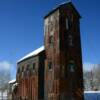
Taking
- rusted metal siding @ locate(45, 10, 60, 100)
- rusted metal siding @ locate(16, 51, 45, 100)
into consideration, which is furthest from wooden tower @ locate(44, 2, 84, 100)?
rusted metal siding @ locate(16, 51, 45, 100)

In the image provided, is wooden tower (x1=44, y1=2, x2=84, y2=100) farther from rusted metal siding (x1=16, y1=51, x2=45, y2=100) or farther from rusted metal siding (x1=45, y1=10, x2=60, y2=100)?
rusted metal siding (x1=16, y1=51, x2=45, y2=100)

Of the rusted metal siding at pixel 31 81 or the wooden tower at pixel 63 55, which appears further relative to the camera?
the rusted metal siding at pixel 31 81

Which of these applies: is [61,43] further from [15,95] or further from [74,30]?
[15,95]

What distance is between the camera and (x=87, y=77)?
5266 inches

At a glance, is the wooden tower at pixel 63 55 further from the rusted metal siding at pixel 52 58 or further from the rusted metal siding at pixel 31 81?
the rusted metal siding at pixel 31 81

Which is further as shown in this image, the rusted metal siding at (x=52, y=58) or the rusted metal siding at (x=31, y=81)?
the rusted metal siding at (x=31, y=81)

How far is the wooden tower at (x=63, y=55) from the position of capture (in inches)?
1375

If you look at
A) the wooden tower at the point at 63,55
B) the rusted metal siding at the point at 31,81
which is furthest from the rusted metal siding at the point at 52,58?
the rusted metal siding at the point at 31,81

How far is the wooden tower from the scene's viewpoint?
3494 cm

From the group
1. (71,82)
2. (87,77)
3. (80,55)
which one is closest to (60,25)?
(80,55)

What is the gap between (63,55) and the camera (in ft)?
118

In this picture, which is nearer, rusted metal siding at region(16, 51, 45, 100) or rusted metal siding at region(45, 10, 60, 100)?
rusted metal siding at region(45, 10, 60, 100)

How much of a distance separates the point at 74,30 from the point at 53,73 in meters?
7.69

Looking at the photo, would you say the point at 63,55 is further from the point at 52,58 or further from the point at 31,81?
the point at 31,81
